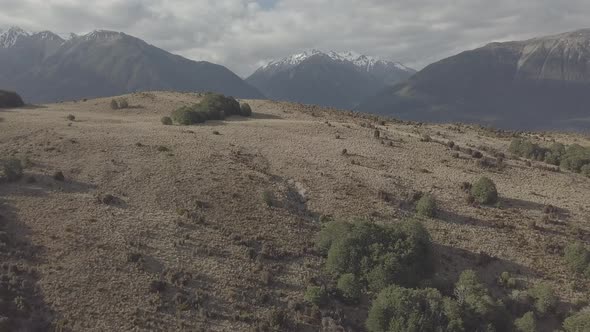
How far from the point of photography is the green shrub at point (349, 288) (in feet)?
108

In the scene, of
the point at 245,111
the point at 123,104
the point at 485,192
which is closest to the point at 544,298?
the point at 485,192

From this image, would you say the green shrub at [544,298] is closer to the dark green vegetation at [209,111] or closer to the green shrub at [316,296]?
the green shrub at [316,296]

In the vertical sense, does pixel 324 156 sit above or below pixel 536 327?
above

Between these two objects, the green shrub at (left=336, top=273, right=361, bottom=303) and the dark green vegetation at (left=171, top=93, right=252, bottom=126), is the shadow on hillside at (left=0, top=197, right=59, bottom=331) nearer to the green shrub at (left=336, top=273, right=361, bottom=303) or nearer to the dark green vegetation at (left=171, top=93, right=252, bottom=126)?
the green shrub at (left=336, top=273, right=361, bottom=303)

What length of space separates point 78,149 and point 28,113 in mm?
28349

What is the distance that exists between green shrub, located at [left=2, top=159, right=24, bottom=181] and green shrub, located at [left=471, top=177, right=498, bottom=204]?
44.2 m

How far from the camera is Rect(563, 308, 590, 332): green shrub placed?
2966 cm

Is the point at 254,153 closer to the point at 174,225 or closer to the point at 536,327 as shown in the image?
the point at 174,225

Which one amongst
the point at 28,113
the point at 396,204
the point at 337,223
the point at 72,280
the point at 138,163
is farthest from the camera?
the point at 28,113

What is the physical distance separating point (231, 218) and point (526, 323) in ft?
78.7

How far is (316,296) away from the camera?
3188cm

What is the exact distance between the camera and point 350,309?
107 ft

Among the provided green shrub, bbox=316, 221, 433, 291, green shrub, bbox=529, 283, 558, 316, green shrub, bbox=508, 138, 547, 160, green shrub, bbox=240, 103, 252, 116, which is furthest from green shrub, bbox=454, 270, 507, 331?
green shrub, bbox=240, 103, 252, 116


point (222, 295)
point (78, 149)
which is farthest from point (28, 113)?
point (222, 295)
